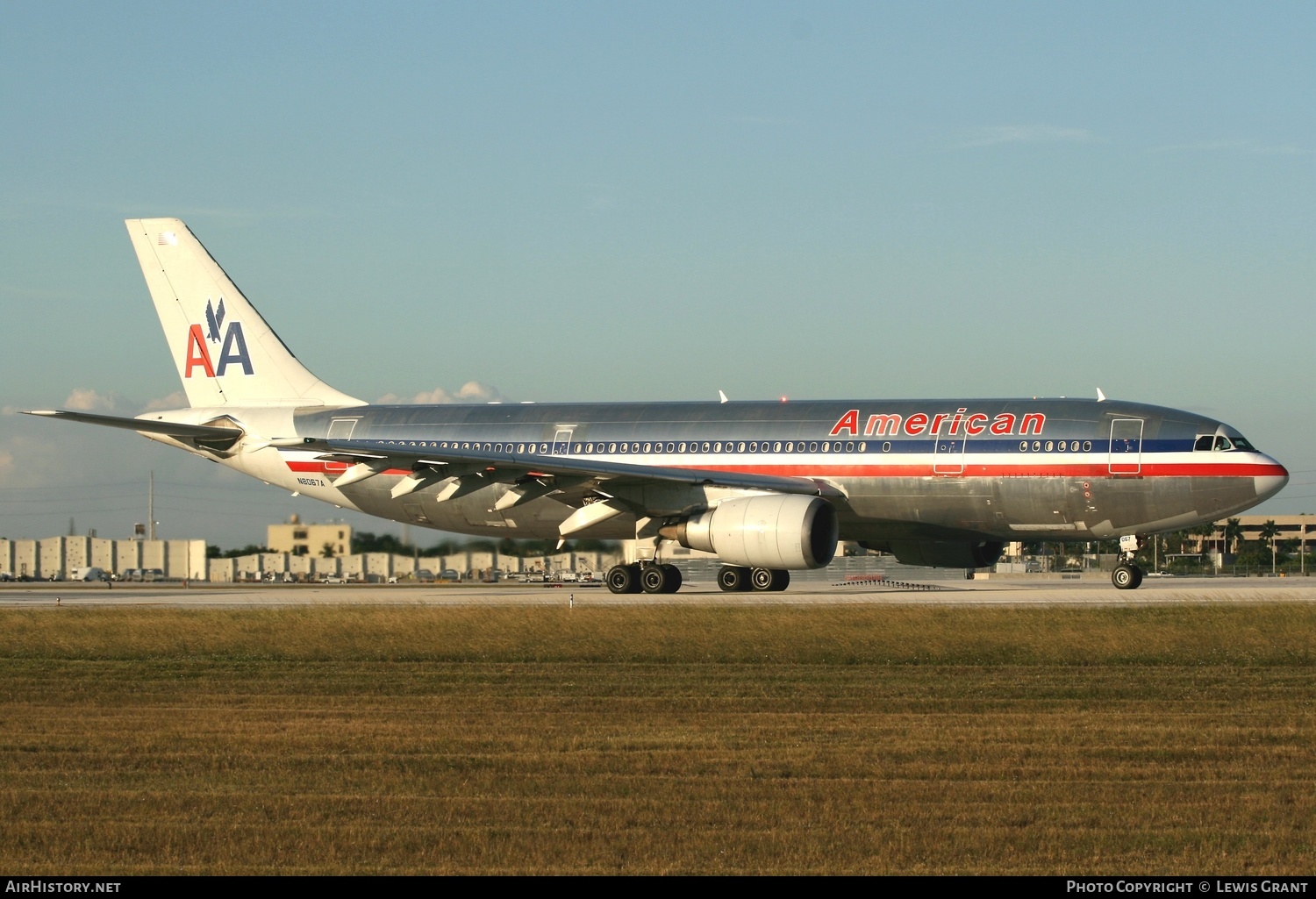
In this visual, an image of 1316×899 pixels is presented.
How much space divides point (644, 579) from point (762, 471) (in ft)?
12.5

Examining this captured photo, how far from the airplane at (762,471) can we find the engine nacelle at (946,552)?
40mm

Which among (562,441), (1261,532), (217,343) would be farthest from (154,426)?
(1261,532)

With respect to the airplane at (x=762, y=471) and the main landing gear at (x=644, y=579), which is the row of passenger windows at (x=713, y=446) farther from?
the main landing gear at (x=644, y=579)

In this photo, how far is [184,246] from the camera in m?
39.8

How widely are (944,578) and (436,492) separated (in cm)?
2228

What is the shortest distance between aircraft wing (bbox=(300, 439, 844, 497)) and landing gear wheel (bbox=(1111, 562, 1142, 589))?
6.74m

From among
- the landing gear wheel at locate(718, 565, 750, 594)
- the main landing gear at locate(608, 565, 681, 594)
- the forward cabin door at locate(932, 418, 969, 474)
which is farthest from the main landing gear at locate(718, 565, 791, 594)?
the forward cabin door at locate(932, 418, 969, 474)

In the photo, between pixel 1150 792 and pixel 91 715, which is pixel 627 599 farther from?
pixel 1150 792

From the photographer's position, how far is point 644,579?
3400 cm

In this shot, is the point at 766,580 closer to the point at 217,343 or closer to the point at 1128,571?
the point at 1128,571

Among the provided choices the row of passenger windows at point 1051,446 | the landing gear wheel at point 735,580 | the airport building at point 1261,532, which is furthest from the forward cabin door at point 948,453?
the airport building at point 1261,532

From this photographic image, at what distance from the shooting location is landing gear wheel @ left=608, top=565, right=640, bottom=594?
1340 inches

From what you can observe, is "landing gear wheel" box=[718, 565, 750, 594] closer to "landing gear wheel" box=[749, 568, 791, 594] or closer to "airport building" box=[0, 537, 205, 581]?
"landing gear wheel" box=[749, 568, 791, 594]

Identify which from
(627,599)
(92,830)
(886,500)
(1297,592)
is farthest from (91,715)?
(1297,592)
